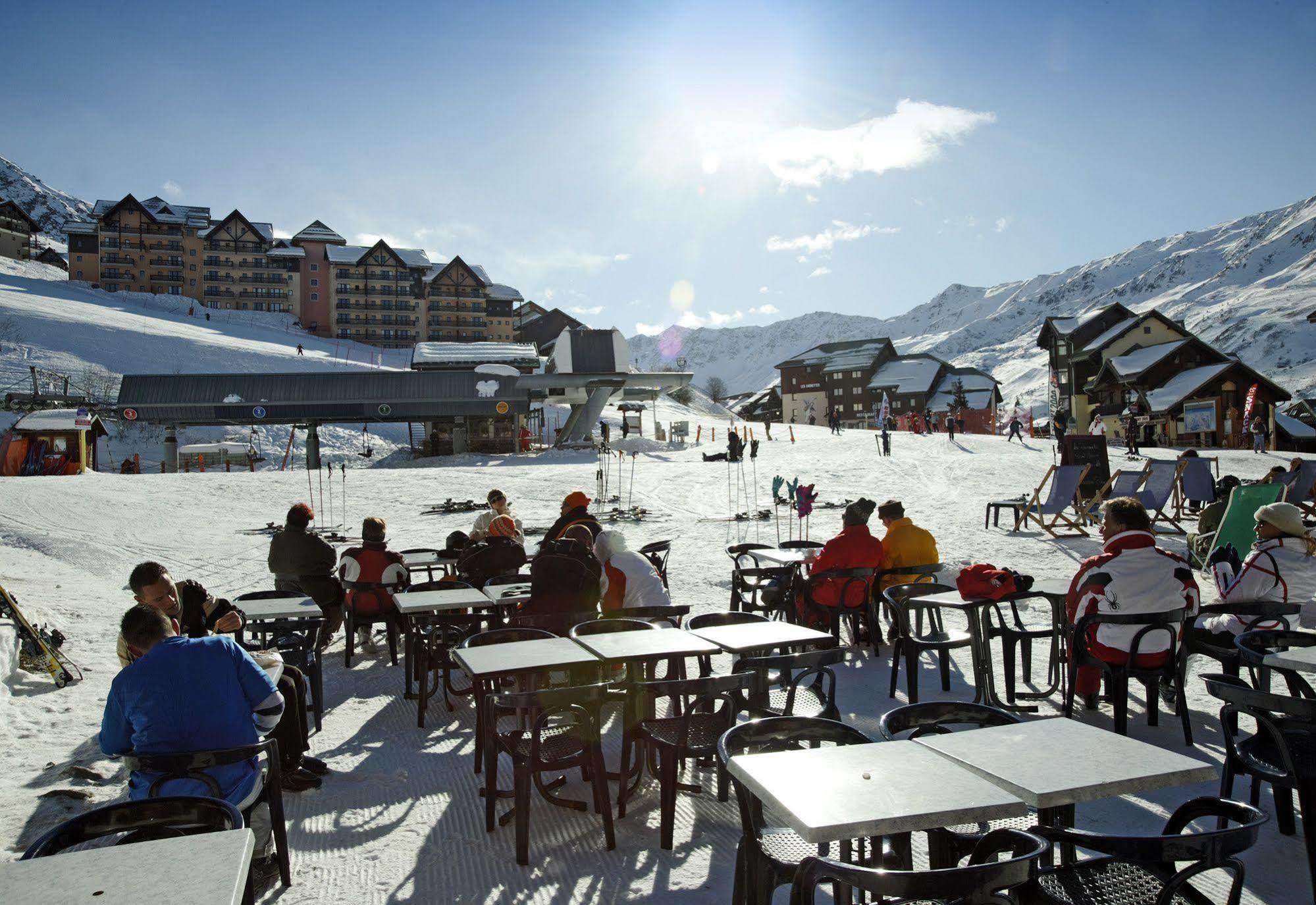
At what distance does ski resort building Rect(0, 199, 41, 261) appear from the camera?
85.9 meters

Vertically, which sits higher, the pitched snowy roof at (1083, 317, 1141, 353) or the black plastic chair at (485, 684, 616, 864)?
the pitched snowy roof at (1083, 317, 1141, 353)

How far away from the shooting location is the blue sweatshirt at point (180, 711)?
3.02 meters

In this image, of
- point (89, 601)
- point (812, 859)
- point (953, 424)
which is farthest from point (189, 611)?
point (953, 424)

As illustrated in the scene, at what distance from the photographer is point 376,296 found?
79375 mm

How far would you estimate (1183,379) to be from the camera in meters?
40.2

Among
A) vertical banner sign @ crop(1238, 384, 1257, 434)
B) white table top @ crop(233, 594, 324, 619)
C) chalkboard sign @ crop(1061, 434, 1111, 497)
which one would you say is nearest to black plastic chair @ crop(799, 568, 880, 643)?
white table top @ crop(233, 594, 324, 619)

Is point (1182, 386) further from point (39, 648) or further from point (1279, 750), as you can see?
point (39, 648)

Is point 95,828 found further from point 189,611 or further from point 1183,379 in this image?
point 1183,379

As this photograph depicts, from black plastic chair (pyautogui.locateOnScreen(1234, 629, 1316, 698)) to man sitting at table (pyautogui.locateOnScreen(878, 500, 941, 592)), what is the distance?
2.78m

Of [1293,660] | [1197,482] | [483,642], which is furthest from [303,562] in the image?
[1197,482]

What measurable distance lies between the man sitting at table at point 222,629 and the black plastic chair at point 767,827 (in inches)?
86.5

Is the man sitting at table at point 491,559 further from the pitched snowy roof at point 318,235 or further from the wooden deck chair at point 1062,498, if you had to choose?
the pitched snowy roof at point 318,235

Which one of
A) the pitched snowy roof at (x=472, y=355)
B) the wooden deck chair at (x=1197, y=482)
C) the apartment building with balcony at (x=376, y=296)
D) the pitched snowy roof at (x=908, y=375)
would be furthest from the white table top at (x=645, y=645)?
the apartment building with balcony at (x=376, y=296)

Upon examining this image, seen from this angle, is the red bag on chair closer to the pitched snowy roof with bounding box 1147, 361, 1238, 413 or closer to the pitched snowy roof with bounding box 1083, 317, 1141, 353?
the pitched snowy roof with bounding box 1147, 361, 1238, 413
